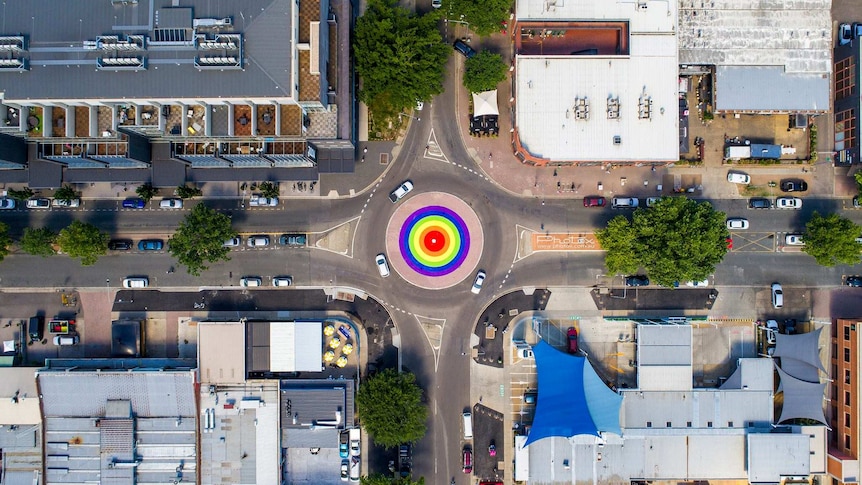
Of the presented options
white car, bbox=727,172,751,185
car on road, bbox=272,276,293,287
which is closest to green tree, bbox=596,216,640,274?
white car, bbox=727,172,751,185

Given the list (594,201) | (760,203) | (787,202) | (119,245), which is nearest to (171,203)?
(119,245)

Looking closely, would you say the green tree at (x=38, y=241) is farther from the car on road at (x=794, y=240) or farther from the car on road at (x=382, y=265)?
the car on road at (x=794, y=240)

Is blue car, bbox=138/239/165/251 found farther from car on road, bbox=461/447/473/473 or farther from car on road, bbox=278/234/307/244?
car on road, bbox=461/447/473/473

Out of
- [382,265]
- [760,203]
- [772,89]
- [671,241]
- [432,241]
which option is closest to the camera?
[671,241]

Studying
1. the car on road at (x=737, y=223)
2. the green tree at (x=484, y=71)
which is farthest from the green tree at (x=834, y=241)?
the green tree at (x=484, y=71)

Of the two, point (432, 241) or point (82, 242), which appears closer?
point (82, 242)

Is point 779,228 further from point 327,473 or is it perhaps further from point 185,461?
point 185,461

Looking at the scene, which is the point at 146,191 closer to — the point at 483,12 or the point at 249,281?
the point at 249,281
